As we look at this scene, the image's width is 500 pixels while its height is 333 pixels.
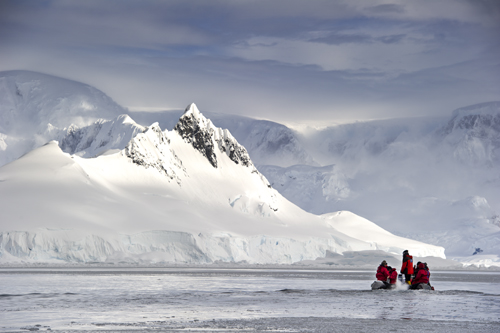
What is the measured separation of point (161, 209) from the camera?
13875cm

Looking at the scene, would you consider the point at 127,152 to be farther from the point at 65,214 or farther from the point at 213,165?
the point at 65,214

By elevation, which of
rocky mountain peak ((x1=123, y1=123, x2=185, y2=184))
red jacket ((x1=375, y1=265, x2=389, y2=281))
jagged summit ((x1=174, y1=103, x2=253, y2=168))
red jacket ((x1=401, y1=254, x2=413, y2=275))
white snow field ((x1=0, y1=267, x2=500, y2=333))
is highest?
jagged summit ((x1=174, y1=103, x2=253, y2=168))

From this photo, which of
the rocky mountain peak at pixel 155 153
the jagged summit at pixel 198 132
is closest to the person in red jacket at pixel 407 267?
the rocky mountain peak at pixel 155 153

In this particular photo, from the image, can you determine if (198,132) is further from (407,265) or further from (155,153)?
(407,265)

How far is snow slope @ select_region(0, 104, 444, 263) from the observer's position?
102875 mm

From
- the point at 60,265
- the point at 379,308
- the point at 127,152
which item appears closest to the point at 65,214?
the point at 60,265

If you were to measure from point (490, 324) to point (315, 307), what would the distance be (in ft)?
29.7

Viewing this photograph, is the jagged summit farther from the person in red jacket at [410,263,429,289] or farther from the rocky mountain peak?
the person in red jacket at [410,263,429,289]

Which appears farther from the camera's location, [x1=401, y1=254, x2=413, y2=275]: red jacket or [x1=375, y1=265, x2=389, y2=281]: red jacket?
[x1=375, y1=265, x2=389, y2=281]: red jacket

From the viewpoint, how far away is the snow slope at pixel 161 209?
103m

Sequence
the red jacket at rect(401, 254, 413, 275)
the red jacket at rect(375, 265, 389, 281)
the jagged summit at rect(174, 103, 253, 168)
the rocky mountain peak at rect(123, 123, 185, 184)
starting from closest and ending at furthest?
the red jacket at rect(401, 254, 413, 275) → the red jacket at rect(375, 265, 389, 281) → the rocky mountain peak at rect(123, 123, 185, 184) → the jagged summit at rect(174, 103, 253, 168)

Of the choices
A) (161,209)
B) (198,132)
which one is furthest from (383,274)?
(198,132)

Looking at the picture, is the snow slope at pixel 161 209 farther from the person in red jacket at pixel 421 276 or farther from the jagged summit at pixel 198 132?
the person in red jacket at pixel 421 276

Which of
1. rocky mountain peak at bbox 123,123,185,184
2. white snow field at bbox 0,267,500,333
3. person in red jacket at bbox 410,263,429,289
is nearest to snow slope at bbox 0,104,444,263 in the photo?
rocky mountain peak at bbox 123,123,185,184
